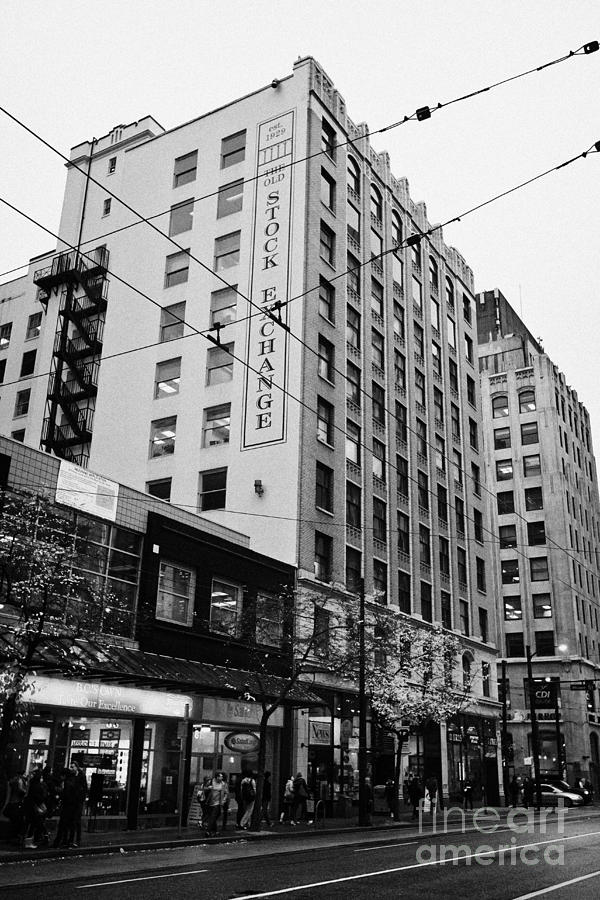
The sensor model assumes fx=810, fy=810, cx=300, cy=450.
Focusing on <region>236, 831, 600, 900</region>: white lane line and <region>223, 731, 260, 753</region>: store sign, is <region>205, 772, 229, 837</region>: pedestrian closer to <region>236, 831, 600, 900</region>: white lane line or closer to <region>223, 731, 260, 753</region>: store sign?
<region>223, 731, 260, 753</region>: store sign

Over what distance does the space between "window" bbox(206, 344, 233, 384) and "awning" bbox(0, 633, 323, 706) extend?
15923 mm

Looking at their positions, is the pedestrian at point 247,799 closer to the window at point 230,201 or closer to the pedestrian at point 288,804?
the pedestrian at point 288,804

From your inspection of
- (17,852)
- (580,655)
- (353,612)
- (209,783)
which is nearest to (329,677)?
(353,612)

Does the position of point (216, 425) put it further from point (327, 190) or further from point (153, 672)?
point (153, 672)

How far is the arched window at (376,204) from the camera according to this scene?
52250 millimetres

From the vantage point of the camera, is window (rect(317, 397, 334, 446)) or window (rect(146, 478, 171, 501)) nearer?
window (rect(317, 397, 334, 446))

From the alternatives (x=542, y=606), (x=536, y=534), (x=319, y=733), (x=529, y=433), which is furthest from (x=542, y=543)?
(x=319, y=733)

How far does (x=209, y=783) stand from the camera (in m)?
24.5

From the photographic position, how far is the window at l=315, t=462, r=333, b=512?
40.0 metres

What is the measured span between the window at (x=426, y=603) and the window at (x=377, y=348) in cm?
1356

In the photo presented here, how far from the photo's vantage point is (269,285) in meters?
42.3

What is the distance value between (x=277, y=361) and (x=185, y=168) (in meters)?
16.6

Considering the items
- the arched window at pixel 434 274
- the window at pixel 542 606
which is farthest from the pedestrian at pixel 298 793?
the window at pixel 542 606

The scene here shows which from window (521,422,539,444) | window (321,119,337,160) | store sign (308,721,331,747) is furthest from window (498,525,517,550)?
store sign (308,721,331,747)
